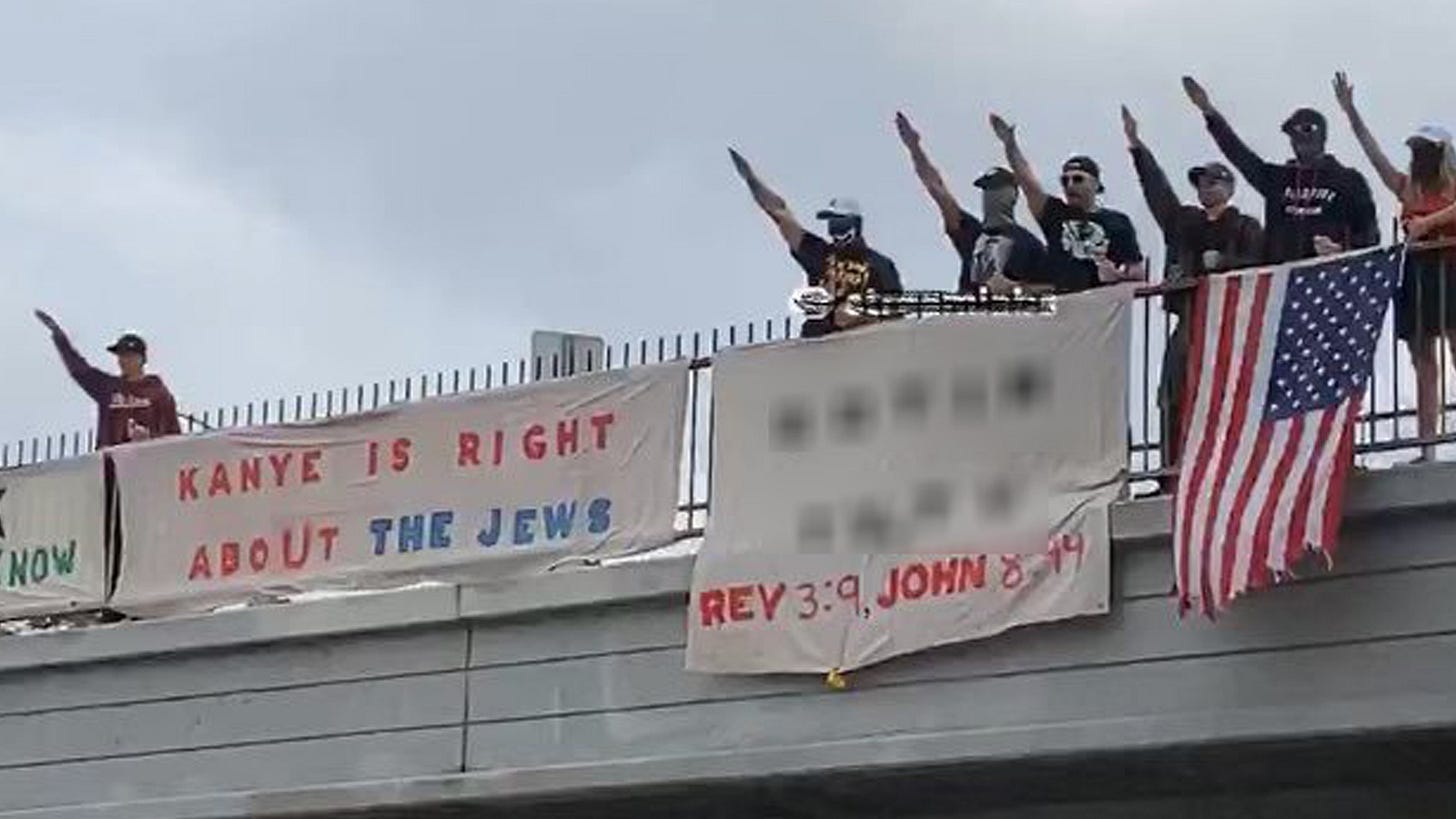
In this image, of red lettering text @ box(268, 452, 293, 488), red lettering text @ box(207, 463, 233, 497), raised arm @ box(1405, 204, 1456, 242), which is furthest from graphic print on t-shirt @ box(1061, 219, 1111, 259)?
red lettering text @ box(207, 463, 233, 497)

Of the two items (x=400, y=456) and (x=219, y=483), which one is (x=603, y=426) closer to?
(x=400, y=456)

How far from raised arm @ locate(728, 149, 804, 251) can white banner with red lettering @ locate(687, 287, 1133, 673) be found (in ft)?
2.59

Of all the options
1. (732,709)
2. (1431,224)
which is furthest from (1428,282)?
(732,709)

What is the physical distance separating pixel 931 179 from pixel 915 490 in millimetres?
1681

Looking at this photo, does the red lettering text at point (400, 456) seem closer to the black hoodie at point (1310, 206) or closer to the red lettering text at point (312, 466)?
the red lettering text at point (312, 466)

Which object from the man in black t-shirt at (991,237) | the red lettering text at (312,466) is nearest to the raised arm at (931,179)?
the man in black t-shirt at (991,237)

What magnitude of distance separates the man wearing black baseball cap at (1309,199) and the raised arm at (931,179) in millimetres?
1465

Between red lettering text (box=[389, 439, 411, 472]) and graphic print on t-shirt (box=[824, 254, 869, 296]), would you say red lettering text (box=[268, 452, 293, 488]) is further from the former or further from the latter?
graphic print on t-shirt (box=[824, 254, 869, 296])

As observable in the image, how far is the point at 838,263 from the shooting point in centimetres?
1301

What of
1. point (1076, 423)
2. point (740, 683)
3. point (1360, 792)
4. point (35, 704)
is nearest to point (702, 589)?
point (740, 683)

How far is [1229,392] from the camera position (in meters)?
11.4

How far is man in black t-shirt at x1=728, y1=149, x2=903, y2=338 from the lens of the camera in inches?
501

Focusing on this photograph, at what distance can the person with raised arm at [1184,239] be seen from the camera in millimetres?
11688

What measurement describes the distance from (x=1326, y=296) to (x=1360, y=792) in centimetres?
200
